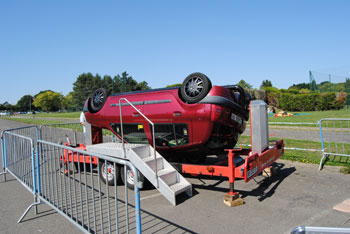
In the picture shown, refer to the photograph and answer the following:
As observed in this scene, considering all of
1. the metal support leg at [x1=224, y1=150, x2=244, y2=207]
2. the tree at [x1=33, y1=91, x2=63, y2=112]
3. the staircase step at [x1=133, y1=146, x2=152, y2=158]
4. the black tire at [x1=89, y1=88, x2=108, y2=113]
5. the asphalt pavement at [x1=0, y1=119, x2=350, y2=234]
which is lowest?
the asphalt pavement at [x1=0, y1=119, x2=350, y2=234]

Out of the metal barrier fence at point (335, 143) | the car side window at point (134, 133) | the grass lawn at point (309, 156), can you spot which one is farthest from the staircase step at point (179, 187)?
the grass lawn at point (309, 156)

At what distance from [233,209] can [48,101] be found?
12937 centimetres

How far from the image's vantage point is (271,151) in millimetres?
6309

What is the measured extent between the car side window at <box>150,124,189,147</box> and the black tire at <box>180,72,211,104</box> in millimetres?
659

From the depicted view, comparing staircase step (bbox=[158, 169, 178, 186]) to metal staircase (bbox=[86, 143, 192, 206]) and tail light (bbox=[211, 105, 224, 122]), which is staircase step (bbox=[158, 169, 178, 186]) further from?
tail light (bbox=[211, 105, 224, 122])

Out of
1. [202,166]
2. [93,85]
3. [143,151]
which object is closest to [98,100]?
[143,151]

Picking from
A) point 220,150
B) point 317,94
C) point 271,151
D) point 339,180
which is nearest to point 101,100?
point 220,150

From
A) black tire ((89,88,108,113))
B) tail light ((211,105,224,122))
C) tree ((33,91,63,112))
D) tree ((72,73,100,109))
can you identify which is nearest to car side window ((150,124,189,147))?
tail light ((211,105,224,122))

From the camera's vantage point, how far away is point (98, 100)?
7.73 metres

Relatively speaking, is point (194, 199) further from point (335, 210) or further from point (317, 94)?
point (317, 94)

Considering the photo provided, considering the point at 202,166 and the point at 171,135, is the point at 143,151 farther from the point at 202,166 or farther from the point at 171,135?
the point at 202,166

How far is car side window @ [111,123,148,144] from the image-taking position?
672cm

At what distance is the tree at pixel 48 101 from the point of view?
11831 cm

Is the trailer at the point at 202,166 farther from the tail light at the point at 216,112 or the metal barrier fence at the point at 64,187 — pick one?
the tail light at the point at 216,112
